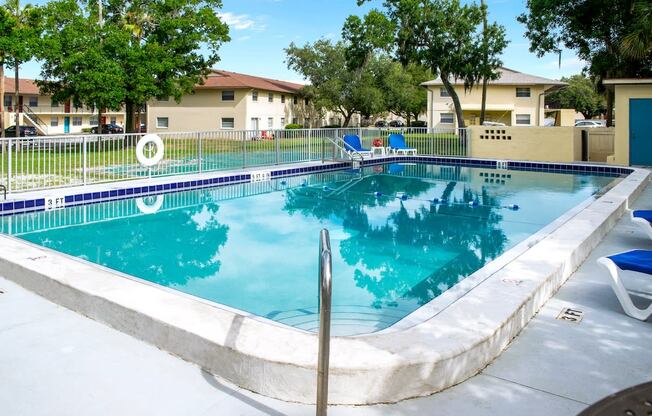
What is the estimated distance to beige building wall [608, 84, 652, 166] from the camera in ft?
51.1

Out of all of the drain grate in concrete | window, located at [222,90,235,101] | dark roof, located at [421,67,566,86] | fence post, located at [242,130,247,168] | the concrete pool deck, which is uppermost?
dark roof, located at [421,67,566,86]

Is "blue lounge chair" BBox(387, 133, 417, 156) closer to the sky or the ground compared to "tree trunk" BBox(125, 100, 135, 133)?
closer to the ground

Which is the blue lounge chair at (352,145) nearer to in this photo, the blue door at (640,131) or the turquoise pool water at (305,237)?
the turquoise pool water at (305,237)

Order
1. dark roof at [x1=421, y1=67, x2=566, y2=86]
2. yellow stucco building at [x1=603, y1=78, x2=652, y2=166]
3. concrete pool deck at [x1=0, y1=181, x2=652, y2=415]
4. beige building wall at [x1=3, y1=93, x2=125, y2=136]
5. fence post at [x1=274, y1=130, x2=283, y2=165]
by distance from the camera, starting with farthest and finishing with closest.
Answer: beige building wall at [x1=3, y1=93, x2=125, y2=136], dark roof at [x1=421, y1=67, x2=566, y2=86], yellow stucco building at [x1=603, y1=78, x2=652, y2=166], fence post at [x1=274, y1=130, x2=283, y2=165], concrete pool deck at [x1=0, y1=181, x2=652, y2=415]

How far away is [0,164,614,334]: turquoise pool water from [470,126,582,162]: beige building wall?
5336mm

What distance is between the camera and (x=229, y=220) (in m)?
8.95

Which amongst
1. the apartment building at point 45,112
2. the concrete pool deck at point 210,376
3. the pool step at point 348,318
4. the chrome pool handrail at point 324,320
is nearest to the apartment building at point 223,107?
the apartment building at point 45,112

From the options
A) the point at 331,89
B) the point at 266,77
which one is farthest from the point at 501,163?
the point at 266,77

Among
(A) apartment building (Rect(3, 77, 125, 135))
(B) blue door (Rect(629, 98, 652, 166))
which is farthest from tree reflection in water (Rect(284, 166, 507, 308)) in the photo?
(A) apartment building (Rect(3, 77, 125, 135))

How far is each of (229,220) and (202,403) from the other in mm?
6303

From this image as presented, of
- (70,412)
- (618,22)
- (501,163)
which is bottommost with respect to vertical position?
(70,412)

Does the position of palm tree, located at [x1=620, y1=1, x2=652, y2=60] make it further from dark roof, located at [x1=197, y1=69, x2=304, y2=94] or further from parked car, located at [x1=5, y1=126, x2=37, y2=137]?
parked car, located at [x1=5, y1=126, x2=37, y2=137]

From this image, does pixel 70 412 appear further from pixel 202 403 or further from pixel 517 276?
pixel 517 276

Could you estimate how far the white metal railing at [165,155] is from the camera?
10.6 metres
